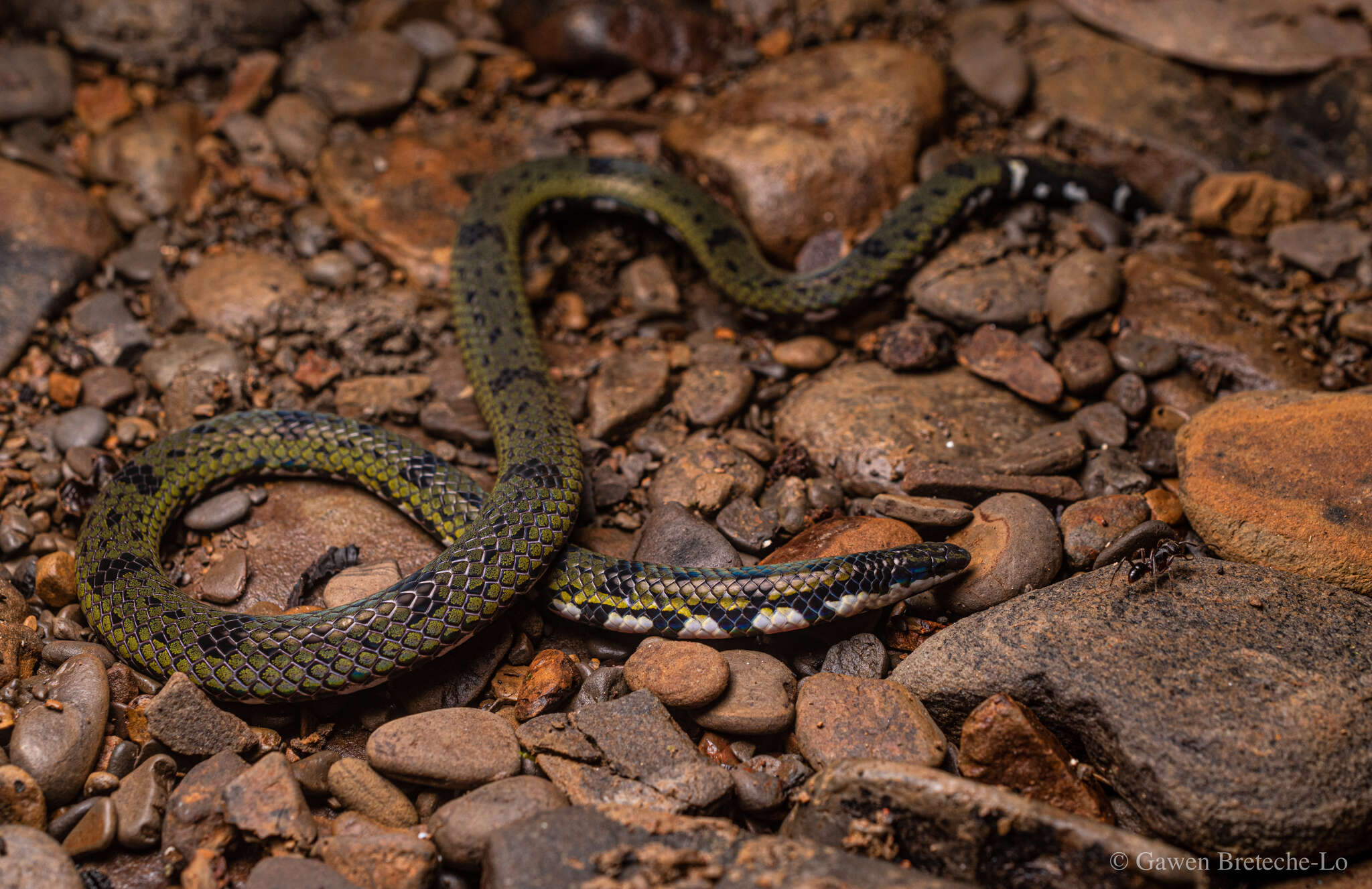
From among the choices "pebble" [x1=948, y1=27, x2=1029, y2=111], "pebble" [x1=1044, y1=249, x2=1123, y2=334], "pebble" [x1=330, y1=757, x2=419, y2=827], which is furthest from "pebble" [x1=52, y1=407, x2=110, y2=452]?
"pebble" [x1=948, y1=27, x2=1029, y2=111]

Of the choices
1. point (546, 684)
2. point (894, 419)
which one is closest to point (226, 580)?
point (546, 684)

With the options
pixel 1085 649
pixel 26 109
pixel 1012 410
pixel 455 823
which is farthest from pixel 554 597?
pixel 26 109

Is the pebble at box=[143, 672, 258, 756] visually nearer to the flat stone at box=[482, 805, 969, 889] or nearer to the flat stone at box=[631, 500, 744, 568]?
the flat stone at box=[482, 805, 969, 889]

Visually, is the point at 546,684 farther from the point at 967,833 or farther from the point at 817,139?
the point at 817,139

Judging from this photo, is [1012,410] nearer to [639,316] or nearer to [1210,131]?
[639,316]

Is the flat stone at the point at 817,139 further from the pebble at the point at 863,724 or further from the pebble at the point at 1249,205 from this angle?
the pebble at the point at 863,724

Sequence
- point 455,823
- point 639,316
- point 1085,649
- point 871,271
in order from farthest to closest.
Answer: point 639,316, point 871,271, point 1085,649, point 455,823
